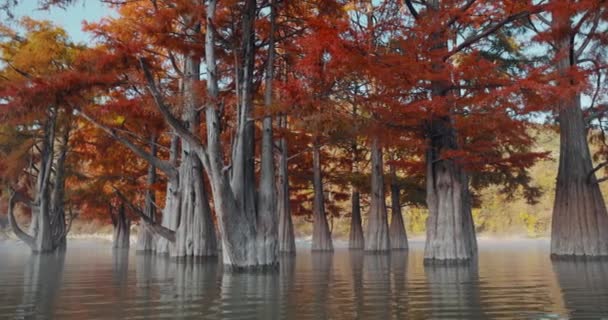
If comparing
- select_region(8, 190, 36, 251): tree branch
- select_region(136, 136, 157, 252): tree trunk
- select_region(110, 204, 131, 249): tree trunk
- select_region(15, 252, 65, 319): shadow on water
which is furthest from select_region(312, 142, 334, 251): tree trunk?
select_region(15, 252, 65, 319): shadow on water

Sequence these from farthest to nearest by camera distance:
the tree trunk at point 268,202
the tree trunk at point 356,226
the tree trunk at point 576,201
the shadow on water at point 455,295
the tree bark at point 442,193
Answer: the tree trunk at point 356,226 < the tree trunk at point 576,201 < the tree bark at point 442,193 < the tree trunk at point 268,202 < the shadow on water at point 455,295

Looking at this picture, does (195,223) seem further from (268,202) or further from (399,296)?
(399,296)

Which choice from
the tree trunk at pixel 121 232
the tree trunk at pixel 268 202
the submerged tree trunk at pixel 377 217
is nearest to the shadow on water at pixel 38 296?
the tree trunk at pixel 268 202

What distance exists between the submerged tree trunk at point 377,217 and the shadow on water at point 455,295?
11.3 metres

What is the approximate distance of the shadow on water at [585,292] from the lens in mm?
5391

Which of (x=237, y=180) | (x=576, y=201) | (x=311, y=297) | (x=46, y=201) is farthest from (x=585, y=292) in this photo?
(x=46, y=201)

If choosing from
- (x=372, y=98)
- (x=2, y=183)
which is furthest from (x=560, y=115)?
(x=2, y=183)

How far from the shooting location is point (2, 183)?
23.7m

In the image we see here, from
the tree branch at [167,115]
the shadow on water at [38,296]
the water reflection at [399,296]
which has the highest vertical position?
the tree branch at [167,115]

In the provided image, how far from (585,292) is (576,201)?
8554 millimetres

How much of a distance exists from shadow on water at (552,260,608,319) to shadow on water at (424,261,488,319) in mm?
913

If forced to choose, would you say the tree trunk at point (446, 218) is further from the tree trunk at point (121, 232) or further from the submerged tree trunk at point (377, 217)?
the tree trunk at point (121, 232)

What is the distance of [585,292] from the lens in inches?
280

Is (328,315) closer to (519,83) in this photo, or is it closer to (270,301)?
(270,301)
